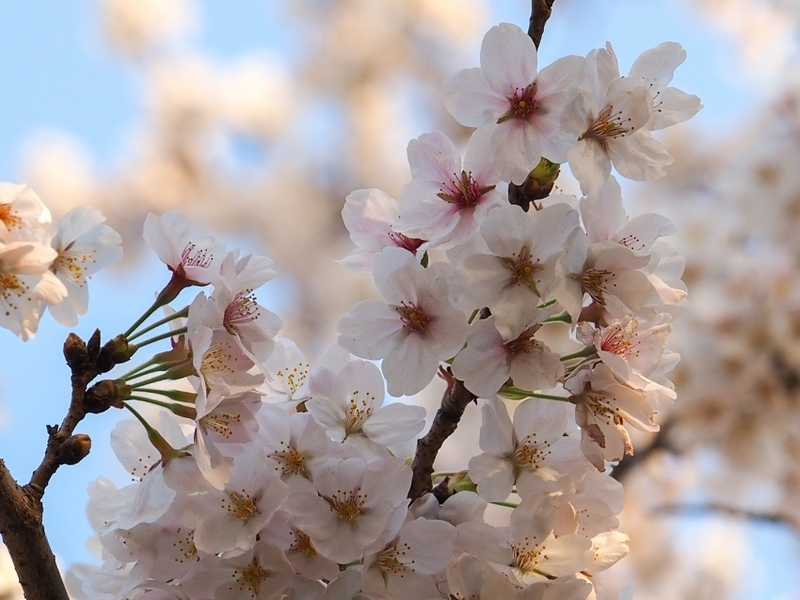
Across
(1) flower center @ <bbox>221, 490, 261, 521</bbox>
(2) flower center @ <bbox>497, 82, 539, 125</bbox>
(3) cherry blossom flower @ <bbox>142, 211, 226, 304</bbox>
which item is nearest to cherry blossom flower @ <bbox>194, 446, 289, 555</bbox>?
(1) flower center @ <bbox>221, 490, 261, 521</bbox>

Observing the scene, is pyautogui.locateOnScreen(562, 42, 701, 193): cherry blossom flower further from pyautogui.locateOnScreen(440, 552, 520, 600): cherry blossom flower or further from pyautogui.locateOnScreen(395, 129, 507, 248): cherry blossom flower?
pyautogui.locateOnScreen(440, 552, 520, 600): cherry blossom flower

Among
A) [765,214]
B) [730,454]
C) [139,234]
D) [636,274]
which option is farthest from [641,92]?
[139,234]

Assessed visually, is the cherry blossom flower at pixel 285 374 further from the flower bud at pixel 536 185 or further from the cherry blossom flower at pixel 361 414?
the flower bud at pixel 536 185

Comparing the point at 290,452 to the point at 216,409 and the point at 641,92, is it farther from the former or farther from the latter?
the point at 641,92

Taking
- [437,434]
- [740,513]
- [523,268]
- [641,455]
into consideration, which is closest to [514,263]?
[523,268]

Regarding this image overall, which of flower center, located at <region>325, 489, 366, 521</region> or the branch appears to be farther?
the branch

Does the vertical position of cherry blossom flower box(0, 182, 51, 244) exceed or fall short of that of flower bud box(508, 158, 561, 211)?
it exceeds it

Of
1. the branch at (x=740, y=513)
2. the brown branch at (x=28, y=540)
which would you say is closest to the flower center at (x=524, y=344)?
the brown branch at (x=28, y=540)
